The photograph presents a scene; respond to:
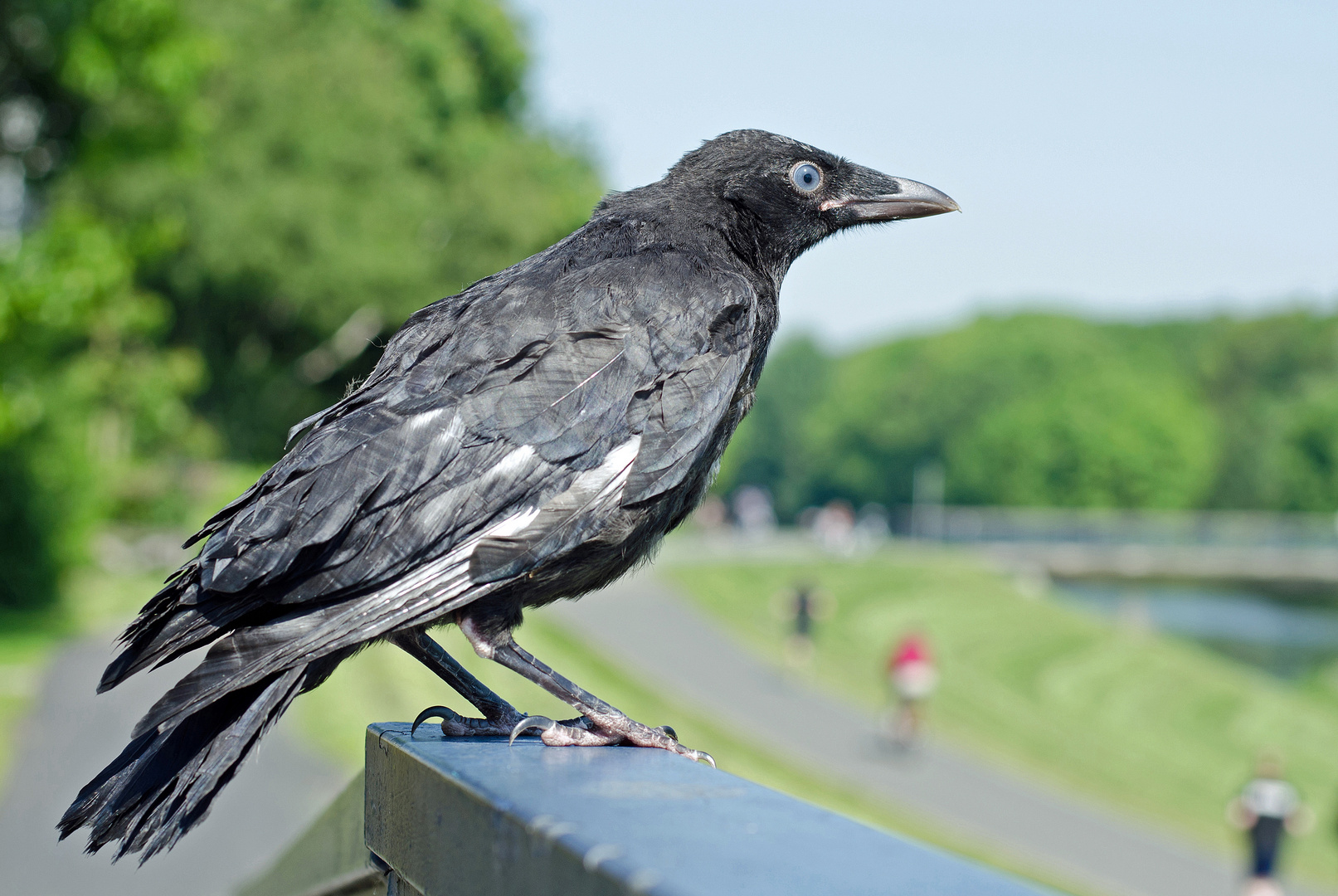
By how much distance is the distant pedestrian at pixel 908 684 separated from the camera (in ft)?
59.6

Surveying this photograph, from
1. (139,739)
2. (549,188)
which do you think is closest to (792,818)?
(139,739)

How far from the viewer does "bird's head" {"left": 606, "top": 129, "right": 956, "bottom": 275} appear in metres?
3.45

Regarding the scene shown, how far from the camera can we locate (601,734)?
269cm

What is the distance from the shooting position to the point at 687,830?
1.70m

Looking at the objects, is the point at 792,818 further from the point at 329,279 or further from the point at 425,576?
the point at 329,279

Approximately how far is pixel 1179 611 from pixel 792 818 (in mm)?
57111

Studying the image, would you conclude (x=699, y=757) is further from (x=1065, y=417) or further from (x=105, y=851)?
(x=1065, y=417)

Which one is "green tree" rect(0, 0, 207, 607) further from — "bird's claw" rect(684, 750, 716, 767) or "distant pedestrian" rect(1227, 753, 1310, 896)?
"distant pedestrian" rect(1227, 753, 1310, 896)

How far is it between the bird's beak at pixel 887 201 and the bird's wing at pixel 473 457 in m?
0.85

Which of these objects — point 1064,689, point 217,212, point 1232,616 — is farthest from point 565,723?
point 1232,616

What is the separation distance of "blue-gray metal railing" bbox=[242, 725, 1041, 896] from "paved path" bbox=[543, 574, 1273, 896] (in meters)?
12.9

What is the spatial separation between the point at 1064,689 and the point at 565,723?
1091 inches

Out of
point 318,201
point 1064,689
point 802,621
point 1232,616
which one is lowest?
point 1232,616

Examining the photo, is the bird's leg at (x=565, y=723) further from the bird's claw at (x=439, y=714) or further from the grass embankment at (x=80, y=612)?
the grass embankment at (x=80, y=612)
